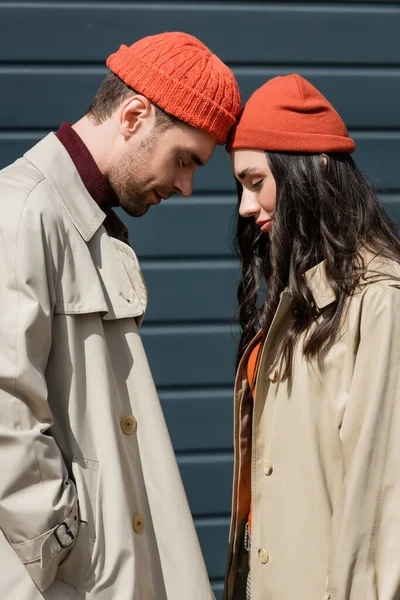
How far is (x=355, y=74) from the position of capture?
3.57m

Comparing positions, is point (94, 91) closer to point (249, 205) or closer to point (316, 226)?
point (249, 205)

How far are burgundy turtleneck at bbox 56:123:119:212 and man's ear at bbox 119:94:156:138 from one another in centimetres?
12

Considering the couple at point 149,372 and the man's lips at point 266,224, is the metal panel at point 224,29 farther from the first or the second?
the man's lips at point 266,224

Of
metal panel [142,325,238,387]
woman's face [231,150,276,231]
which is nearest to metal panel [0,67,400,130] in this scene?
metal panel [142,325,238,387]

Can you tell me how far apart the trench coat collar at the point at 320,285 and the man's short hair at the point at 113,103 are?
55 centimetres

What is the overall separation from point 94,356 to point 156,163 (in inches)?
23.7

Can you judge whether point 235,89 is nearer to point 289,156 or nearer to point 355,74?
point 289,156

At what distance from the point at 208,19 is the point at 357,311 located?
5.82ft

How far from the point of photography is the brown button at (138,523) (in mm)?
2186

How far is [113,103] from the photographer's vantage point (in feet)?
7.80

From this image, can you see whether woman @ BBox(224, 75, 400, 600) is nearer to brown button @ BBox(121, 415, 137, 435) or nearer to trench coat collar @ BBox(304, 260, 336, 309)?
trench coat collar @ BBox(304, 260, 336, 309)

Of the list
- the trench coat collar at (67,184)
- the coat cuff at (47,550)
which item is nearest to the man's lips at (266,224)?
the trench coat collar at (67,184)

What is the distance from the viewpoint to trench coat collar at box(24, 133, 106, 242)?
218 centimetres

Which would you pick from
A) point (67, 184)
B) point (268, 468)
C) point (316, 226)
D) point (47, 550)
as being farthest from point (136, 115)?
point (47, 550)
